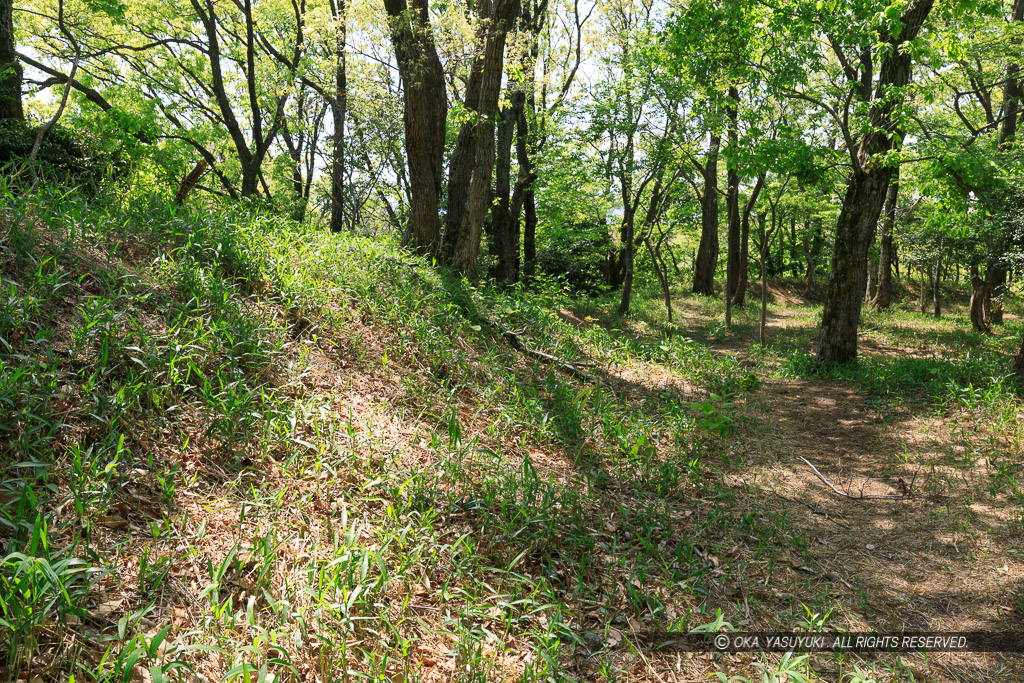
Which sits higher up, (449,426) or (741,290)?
(741,290)

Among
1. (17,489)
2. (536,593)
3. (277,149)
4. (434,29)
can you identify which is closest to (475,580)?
(536,593)

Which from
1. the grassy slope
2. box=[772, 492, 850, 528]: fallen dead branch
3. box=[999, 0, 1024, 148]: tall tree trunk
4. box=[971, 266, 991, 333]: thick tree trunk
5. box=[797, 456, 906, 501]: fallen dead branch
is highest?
box=[999, 0, 1024, 148]: tall tree trunk

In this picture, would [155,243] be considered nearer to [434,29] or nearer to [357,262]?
[357,262]

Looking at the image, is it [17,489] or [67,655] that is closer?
[67,655]

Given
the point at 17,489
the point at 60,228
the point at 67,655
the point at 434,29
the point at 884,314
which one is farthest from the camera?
the point at 884,314

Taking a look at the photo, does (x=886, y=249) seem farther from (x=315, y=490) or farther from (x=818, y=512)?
(x=315, y=490)

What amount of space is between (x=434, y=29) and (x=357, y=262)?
4.41 m

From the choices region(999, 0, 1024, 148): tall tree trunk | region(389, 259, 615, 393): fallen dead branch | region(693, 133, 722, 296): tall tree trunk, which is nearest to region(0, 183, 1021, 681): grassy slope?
region(389, 259, 615, 393): fallen dead branch

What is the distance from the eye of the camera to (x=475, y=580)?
9.38 feet

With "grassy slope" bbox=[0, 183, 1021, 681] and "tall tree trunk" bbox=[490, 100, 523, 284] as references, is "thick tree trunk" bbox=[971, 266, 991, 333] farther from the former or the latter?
"tall tree trunk" bbox=[490, 100, 523, 284]

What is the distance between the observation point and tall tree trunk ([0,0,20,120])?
7.02 metres

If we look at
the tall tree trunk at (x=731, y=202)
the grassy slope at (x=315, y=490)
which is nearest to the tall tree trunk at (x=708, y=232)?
the tall tree trunk at (x=731, y=202)

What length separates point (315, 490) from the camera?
10.4 feet

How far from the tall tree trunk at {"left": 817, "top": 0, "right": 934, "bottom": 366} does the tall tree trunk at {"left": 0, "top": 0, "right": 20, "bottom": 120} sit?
1168cm
